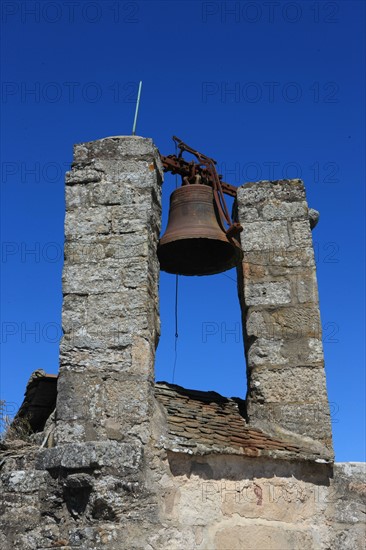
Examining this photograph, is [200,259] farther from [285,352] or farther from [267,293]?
[285,352]

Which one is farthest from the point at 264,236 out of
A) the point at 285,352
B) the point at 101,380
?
the point at 101,380

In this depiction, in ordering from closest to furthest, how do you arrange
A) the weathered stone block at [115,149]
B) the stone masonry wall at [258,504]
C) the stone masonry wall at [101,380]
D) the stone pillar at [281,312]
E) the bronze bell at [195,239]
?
the stone masonry wall at [101,380]
the stone masonry wall at [258,504]
the stone pillar at [281,312]
the weathered stone block at [115,149]
the bronze bell at [195,239]

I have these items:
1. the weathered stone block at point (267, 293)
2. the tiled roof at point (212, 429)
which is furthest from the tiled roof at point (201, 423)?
the weathered stone block at point (267, 293)

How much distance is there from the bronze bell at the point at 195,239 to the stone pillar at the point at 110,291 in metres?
0.27

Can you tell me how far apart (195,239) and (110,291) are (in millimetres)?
907

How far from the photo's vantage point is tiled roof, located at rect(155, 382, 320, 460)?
3.97m

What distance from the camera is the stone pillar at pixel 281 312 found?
4441 mm

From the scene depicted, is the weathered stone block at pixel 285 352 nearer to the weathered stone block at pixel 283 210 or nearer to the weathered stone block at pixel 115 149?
the weathered stone block at pixel 283 210

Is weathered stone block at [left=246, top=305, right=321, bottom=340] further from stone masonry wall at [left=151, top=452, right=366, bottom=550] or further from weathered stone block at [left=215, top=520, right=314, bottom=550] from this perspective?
weathered stone block at [left=215, top=520, right=314, bottom=550]

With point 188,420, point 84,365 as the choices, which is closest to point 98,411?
point 84,365

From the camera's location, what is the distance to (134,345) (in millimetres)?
4098

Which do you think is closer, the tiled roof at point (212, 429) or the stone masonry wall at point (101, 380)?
the stone masonry wall at point (101, 380)

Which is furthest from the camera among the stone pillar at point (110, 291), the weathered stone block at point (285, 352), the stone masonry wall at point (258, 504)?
the weathered stone block at point (285, 352)

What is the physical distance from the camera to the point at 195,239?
4.90m
